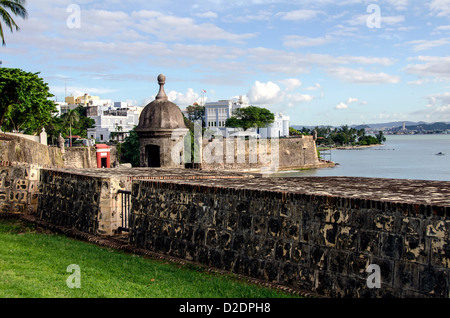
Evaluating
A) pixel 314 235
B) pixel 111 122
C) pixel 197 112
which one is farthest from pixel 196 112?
pixel 314 235

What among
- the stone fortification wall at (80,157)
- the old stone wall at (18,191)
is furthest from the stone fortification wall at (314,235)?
the stone fortification wall at (80,157)

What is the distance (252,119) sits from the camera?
10156cm

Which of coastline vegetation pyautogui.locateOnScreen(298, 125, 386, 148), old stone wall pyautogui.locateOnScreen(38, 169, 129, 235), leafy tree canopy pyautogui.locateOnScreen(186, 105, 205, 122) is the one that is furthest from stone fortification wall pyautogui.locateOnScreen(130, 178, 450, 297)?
coastline vegetation pyautogui.locateOnScreen(298, 125, 386, 148)

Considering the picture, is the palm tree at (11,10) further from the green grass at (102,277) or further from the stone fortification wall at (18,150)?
the green grass at (102,277)

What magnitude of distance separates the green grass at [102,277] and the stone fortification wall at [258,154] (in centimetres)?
5357

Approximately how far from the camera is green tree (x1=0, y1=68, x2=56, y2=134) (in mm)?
31609

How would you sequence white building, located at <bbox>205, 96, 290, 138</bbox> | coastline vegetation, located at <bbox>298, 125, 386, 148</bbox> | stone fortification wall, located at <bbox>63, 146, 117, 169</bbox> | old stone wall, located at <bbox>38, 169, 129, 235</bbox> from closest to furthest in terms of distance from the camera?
old stone wall, located at <bbox>38, 169, 129, 235</bbox> < stone fortification wall, located at <bbox>63, 146, 117, 169</bbox> < white building, located at <bbox>205, 96, 290, 138</bbox> < coastline vegetation, located at <bbox>298, 125, 386, 148</bbox>

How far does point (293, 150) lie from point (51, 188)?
218 feet

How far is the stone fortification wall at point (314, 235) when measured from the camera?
16.5 ft

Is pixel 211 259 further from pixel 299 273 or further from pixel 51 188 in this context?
pixel 51 188

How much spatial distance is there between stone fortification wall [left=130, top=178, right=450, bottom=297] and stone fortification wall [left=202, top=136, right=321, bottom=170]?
54.0m

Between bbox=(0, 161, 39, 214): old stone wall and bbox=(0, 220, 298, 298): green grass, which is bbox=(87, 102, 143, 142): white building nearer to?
bbox=(0, 161, 39, 214): old stone wall
